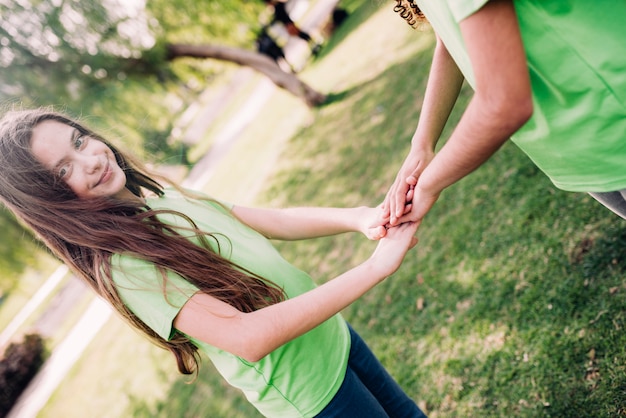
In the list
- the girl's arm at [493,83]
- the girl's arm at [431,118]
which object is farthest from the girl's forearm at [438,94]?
the girl's arm at [493,83]

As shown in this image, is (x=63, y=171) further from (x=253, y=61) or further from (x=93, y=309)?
(x=93, y=309)

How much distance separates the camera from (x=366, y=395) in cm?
184

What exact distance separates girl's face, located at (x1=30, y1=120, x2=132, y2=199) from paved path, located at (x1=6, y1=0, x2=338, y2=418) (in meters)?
7.15

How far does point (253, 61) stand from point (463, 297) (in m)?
7.82

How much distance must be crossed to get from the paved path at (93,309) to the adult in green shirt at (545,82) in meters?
8.21

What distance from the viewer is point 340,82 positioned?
10039mm

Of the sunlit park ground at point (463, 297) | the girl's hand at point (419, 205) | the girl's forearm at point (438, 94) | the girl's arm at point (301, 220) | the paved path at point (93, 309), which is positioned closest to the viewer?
the girl's hand at point (419, 205)

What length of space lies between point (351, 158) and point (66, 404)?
591 cm

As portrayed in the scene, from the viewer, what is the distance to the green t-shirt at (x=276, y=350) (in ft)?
5.00

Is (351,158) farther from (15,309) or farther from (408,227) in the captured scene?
(15,309)

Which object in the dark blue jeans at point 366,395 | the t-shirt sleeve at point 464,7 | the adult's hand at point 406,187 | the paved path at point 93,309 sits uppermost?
the t-shirt sleeve at point 464,7

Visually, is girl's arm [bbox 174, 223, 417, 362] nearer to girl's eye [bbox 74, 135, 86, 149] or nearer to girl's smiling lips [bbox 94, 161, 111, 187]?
girl's smiling lips [bbox 94, 161, 111, 187]

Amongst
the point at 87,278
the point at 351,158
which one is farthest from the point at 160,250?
the point at 351,158

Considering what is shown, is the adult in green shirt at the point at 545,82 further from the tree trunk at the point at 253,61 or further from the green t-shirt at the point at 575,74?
the tree trunk at the point at 253,61
